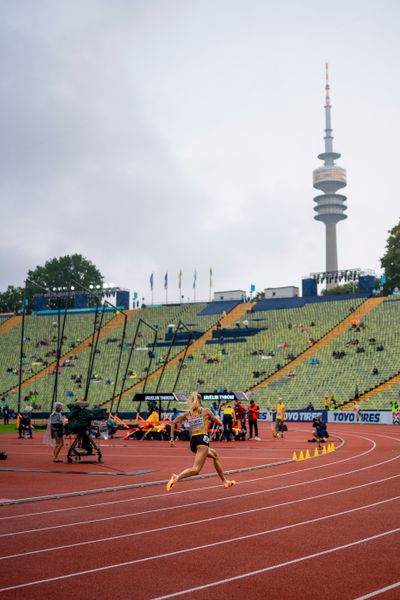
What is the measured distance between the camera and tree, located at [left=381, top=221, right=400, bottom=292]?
81925mm

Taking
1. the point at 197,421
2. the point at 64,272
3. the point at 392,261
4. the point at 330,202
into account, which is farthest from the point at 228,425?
the point at 330,202

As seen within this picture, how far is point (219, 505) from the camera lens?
11.0 meters

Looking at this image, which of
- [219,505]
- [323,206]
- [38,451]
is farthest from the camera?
[323,206]

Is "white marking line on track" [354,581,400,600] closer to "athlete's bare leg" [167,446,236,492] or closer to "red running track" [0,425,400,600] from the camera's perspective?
"red running track" [0,425,400,600]

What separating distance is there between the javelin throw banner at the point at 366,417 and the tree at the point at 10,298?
87789 millimetres

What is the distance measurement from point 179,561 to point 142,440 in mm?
23554

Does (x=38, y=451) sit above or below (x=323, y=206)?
below

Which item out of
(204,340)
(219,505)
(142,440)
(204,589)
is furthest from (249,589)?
(204,340)

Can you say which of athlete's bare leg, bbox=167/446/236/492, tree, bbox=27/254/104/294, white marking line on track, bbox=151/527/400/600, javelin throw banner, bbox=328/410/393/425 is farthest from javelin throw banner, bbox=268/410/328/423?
tree, bbox=27/254/104/294

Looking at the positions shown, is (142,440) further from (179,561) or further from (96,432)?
(179,561)

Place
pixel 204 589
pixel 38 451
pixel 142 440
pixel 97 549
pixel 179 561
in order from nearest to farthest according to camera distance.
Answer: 1. pixel 204 589
2. pixel 179 561
3. pixel 97 549
4. pixel 38 451
5. pixel 142 440

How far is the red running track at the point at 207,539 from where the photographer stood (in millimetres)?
6336

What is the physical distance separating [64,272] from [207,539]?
11609 centimetres

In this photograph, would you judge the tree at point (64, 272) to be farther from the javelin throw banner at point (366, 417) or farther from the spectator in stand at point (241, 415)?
the spectator in stand at point (241, 415)
